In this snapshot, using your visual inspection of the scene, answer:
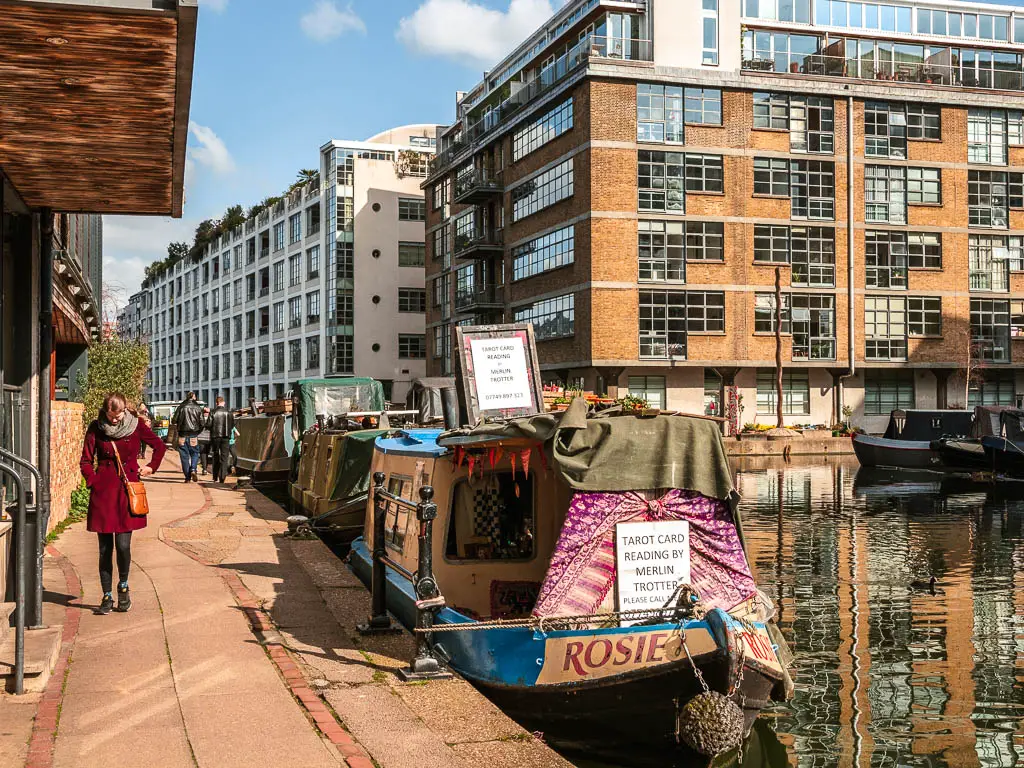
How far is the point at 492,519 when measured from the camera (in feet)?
31.8

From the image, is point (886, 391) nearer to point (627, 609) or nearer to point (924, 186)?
point (924, 186)

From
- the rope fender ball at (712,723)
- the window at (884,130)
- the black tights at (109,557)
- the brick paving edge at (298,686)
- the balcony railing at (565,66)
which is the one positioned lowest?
the rope fender ball at (712,723)

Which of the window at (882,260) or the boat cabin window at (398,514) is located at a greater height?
the window at (882,260)

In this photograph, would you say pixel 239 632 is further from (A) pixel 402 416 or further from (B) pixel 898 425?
(B) pixel 898 425

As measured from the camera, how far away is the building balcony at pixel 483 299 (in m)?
52.0

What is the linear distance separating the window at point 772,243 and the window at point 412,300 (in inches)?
1120

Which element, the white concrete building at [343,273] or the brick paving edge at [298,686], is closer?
the brick paving edge at [298,686]

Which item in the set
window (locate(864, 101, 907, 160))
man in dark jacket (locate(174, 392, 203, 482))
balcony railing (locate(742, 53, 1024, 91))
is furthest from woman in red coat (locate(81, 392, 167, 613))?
window (locate(864, 101, 907, 160))

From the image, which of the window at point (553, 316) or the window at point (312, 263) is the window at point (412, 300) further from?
the window at point (553, 316)

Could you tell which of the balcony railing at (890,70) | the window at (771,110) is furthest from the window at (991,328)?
the window at (771,110)

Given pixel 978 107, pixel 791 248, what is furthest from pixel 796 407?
pixel 978 107

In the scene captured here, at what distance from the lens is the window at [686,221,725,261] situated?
149ft

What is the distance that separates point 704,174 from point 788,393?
35.0 ft

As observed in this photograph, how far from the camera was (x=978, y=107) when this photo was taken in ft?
161
